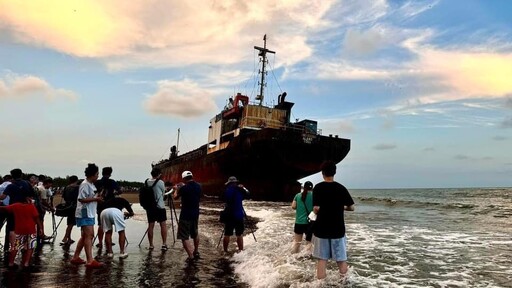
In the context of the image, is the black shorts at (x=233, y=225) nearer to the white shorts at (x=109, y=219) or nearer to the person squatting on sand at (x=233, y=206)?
the person squatting on sand at (x=233, y=206)

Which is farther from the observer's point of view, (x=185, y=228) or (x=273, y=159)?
(x=273, y=159)

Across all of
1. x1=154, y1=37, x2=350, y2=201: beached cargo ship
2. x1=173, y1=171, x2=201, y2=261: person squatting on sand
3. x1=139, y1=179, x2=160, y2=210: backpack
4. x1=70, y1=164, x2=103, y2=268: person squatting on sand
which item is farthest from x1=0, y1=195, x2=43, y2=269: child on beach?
x1=154, y1=37, x2=350, y2=201: beached cargo ship

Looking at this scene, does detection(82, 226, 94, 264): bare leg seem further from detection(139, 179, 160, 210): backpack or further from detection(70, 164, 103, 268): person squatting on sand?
detection(139, 179, 160, 210): backpack

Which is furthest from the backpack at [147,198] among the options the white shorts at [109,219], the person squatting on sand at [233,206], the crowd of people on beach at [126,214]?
the person squatting on sand at [233,206]

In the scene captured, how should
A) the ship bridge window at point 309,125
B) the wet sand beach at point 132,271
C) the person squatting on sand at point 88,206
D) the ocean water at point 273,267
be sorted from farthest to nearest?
the ship bridge window at point 309,125 < the person squatting on sand at point 88,206 < the ocean water at point 273,267 < the wet sand beach at point 132,271

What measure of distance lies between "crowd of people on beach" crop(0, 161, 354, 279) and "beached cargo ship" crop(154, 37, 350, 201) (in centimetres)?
2008

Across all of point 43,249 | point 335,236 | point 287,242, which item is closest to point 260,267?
point 335,236

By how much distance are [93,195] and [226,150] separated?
1034 inches

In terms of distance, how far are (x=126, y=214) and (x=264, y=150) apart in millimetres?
21627

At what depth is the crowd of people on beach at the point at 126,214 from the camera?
5.08 metres

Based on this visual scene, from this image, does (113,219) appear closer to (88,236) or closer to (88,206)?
(88,236)

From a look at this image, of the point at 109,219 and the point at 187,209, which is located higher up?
the point at 187,209

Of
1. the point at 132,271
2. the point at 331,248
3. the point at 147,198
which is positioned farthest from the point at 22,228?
the point at 331,248

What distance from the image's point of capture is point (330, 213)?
5.04m
